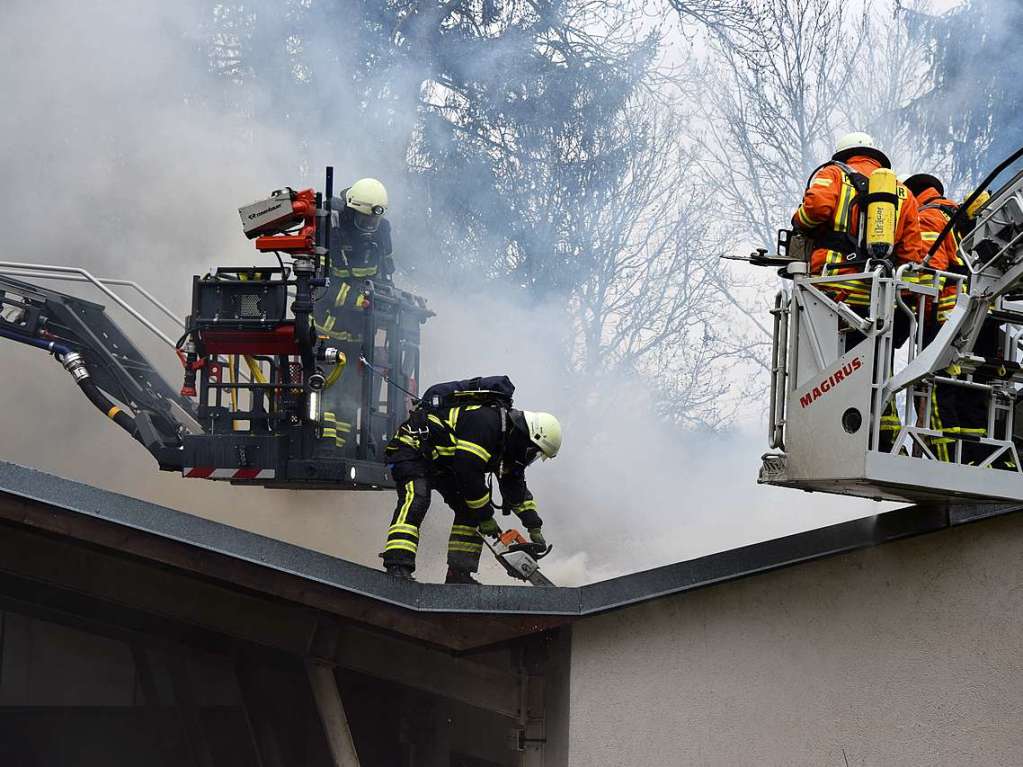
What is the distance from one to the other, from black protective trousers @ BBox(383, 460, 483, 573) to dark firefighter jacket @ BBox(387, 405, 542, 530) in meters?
0.05

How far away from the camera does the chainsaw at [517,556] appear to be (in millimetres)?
6516

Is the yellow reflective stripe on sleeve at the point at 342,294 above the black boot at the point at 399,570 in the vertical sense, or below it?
above

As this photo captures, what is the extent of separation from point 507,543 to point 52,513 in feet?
7.80

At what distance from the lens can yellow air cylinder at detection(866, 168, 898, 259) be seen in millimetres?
5559

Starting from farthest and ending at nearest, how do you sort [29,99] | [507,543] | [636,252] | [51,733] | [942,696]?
[636,252] < [29,99] < [51,733] < [507,543] < [942,696]

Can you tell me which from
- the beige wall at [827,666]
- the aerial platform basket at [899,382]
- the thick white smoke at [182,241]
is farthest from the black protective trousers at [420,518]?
the thick white smoke at [182,241]

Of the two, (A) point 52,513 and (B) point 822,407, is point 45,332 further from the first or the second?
(B) point 822,407

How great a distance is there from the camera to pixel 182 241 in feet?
40.3

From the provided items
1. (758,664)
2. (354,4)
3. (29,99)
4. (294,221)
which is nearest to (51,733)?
(294,221)

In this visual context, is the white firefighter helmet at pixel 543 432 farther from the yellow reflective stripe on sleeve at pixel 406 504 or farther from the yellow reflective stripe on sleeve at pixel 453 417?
the yellow reflective stripe on sleeve at pixel 406 504

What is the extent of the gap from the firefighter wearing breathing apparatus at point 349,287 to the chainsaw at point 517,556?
174 centimetres

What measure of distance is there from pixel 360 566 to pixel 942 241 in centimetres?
289

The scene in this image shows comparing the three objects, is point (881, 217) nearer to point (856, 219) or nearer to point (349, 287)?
point (856, 219)

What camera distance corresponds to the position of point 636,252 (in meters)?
13.6
